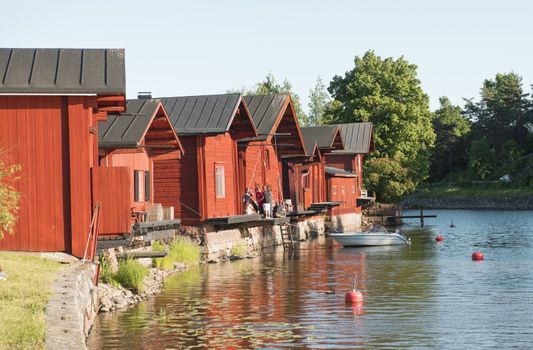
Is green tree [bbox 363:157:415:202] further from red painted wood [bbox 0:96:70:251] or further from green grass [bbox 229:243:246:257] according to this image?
red painted wood [bbox 0:96:70:251]

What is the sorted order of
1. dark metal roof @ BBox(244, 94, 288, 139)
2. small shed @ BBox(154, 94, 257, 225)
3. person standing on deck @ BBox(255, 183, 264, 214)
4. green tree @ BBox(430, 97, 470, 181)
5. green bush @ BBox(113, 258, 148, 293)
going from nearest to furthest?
green bush @ BBox(113, 258, 148, 293) → small shed @ BBox(154, 94, 257, 225) → person standing on deck @ BBox(255, 183, 264, 214) → dark metal roof @ BBox(244, 94, 288, 139) → green tree @ BBox(430, 97, 470, 181)

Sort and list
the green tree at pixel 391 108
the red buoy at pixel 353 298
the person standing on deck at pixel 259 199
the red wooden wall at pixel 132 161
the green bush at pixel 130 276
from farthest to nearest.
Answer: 1. the green tree at pixel 391 108
2. the person standing on deck at pixel 259 199
3. the red wooden wall at pixel 132 161
4. the green bush at pixel 130 276
5. the red buoy at pixel 353 298

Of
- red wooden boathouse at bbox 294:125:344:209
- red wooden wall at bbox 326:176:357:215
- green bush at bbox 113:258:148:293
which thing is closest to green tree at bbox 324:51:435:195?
red wooden wall at bbox 326:176:357:215

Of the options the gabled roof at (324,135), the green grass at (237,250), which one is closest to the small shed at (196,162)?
the green grass at (237,250)

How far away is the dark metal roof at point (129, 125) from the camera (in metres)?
30.1

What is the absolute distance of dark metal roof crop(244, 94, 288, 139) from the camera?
48000 millimetres

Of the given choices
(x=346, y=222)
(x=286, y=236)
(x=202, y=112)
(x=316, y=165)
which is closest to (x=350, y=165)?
A: (x=346, y=222)

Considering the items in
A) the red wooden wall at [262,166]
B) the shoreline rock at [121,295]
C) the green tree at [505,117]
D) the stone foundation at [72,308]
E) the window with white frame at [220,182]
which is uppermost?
the green tree at [505,117]

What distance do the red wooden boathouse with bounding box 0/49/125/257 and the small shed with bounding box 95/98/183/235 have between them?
2.15 ft

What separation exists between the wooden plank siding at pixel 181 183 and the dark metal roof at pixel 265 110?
7069 mm

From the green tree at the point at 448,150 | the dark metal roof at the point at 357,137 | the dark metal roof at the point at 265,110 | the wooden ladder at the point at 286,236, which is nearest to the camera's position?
the dark metal roof at the point at 265,110

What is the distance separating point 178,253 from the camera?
36.5 m

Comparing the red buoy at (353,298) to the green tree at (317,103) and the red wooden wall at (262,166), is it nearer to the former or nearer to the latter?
the red wooden wall at (262,166)

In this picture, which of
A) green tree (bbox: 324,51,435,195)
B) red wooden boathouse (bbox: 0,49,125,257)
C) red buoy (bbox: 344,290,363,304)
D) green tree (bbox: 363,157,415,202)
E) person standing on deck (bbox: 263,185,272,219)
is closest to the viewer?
red wooden boathouse (bbox: 0,49,125,257)
